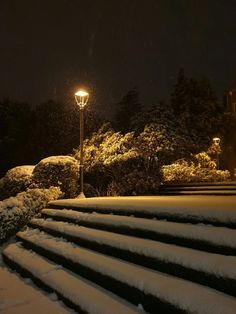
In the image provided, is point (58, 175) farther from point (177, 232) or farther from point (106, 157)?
point (177, 232)

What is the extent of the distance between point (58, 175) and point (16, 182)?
6.30 ft

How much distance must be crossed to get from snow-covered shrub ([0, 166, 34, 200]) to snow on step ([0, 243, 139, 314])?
292 inches

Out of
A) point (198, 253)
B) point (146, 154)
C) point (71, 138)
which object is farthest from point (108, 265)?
point (71, 138)

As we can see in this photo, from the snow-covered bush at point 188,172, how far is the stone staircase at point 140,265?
793 cm

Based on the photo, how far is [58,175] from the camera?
14047 millimetres

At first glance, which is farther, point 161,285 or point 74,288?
point 74,288

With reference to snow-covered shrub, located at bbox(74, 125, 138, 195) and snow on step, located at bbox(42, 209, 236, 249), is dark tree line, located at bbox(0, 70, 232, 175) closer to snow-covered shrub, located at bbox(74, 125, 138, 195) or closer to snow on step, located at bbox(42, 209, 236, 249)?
snow-covered shrub, located at bbox(74, 125, 138, 195)

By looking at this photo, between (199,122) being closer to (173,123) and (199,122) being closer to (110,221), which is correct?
(173,123)

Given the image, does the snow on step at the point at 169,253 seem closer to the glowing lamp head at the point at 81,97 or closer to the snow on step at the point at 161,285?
the snow on step at the point at 161,285

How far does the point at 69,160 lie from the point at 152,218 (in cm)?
862

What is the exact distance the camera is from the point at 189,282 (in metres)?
3.95

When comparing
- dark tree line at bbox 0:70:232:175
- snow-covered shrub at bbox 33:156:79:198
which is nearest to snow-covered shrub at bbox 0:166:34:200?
snow-covered shrub at bbox 33:156:79:198

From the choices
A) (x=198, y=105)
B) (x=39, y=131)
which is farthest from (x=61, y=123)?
(x=198, y=105)

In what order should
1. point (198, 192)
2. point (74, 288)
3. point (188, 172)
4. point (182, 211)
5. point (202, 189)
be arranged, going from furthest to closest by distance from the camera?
point (188, 172) < point (202, 189) < point (198, 192) < point (182, 211) < point (74, 288)
